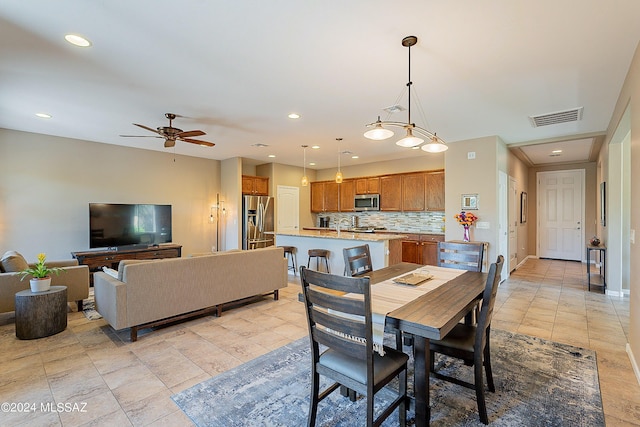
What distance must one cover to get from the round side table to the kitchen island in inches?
141

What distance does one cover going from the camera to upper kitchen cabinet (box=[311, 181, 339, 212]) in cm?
871

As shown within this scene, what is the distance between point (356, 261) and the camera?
282cm

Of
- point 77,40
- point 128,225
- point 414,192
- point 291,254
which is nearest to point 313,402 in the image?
point 77,40

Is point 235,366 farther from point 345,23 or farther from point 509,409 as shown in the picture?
point 345,23

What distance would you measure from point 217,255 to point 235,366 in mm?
1458

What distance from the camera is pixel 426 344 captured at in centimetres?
170

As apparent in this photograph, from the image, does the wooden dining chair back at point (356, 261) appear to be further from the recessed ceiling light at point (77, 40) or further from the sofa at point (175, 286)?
the recessed ceiling light at point (77, 40)

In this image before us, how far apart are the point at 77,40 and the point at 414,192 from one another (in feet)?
20.8

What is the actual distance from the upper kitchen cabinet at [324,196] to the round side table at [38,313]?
253 inches

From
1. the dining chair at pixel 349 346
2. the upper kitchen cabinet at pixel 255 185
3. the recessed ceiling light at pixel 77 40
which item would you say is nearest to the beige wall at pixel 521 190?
the upper kitchen cabinet at pixel 255 185

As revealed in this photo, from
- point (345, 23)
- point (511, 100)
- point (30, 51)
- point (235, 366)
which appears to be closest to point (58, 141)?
point (30, 51)

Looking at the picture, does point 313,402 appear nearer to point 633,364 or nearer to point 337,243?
point 633,364

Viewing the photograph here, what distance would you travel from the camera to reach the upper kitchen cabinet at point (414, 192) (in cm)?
698

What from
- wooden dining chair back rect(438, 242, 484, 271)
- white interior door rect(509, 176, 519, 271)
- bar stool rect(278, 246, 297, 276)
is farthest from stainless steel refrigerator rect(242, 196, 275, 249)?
white interior door rect(509, 176, 519, 271)
